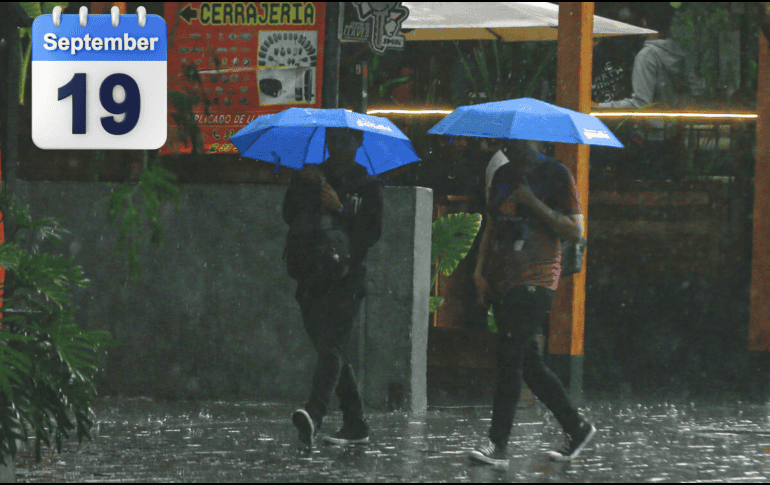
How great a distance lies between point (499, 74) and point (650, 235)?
229cm

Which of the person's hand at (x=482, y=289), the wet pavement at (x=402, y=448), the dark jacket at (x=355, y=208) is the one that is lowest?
the wet pavement at (x=402, y=448)

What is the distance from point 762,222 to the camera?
1051 cm

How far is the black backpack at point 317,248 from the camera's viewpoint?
6426mm

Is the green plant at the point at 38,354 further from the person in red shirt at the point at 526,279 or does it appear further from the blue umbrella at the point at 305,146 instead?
the person in red shirt at the point at 526,279

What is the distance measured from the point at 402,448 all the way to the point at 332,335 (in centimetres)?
77

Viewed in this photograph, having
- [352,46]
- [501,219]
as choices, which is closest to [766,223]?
[352,46]

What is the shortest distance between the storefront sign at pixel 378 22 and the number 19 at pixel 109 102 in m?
3.27

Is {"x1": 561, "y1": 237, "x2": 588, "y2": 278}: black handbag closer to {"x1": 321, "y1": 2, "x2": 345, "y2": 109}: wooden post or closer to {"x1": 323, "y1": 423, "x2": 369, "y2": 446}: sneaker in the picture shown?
{"x1": 323, "y1": 423, "x2": 369, "y2": 446}: sneaker

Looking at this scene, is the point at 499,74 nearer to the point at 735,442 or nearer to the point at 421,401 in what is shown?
the point at 421,401

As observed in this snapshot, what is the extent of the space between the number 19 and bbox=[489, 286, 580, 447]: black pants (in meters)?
2.14

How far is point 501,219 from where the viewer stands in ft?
20.1

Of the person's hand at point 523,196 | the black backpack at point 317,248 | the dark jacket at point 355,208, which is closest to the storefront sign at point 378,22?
the dark jacket at point 355,208

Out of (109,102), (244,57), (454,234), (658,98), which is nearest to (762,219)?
(658,98)

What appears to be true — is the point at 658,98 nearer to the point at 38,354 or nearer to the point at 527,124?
the point at 527,124
